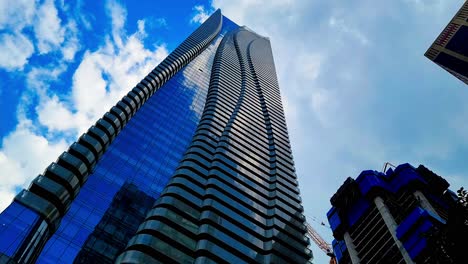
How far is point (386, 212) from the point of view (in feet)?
217

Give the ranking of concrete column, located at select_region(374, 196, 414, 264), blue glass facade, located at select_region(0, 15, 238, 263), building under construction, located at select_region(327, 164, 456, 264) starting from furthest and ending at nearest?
building under construction, located at select_region(327, 164, 456, 264), concrete column, located at select_region(374, 196, 414, 264), blue glass facade, located at select_region(0, 15, 238, 263)

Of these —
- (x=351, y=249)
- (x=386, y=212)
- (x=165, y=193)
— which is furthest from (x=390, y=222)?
(x=165, y=193)

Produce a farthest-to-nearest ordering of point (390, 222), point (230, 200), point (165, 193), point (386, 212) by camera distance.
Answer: point (386, 212) → point (390, 222) → point (230, 200) → point (165, 193)

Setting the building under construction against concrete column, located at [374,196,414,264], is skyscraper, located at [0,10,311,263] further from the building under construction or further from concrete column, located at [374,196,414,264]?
concrete column, located at [374,196,414,264]

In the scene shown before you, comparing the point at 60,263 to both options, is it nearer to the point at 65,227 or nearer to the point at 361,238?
the point at 65,227

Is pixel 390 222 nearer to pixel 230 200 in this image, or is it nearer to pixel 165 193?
pixel 230 200

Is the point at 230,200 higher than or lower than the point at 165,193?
higher

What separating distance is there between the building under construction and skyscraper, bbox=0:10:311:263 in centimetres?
1265

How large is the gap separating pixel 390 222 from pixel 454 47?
222 ft

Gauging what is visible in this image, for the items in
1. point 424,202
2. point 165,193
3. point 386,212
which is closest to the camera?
point 165,193

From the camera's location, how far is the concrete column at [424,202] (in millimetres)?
63031

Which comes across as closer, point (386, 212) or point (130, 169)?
point (130, 169)

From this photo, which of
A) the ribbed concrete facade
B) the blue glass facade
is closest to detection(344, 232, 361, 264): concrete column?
the ribbed concrete facade

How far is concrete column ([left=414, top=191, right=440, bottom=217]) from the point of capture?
63.0 metres
